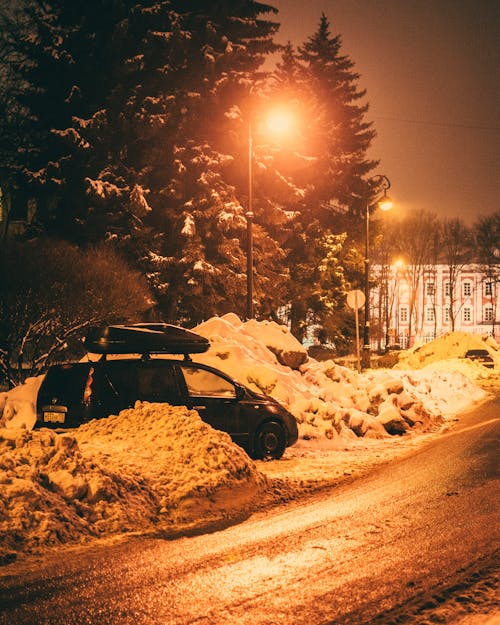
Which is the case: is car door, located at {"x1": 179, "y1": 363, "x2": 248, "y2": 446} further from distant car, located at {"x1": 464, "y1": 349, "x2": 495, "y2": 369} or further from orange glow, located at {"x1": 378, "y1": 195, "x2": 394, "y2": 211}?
distant car, located at {"x1": 464, "y1": 349, "x2": 495, "y2": 369}

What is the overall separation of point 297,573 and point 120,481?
270 centimetres

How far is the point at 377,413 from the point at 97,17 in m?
21.1

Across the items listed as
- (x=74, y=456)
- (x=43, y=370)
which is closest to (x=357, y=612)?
(x=74, y=456)

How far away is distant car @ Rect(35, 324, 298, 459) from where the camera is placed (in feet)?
33.4

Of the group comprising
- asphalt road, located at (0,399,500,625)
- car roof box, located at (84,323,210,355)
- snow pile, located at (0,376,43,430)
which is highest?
car roof box, located at (84,323,210,355)

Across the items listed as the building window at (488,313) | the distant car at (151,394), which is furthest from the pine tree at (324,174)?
the building window at (488,313)

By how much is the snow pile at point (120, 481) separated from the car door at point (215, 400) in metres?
1.03

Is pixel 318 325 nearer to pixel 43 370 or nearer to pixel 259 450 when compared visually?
pixel 43 370

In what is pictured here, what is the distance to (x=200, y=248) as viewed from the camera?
91.4 ft

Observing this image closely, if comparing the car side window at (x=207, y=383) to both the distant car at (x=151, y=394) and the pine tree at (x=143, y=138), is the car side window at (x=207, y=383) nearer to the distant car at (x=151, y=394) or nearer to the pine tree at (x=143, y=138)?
the distant car at (x=151, y=394)

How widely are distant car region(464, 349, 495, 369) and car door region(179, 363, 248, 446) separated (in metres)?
24.4

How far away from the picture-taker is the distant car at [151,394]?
10195 millimetres

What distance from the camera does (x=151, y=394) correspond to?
406 inches

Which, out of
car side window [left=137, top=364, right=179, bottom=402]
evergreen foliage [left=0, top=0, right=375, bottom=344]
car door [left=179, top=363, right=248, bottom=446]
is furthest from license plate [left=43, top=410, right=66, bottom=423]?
evergreen foliage [left=0, top=0, right=375, bottom=344]
